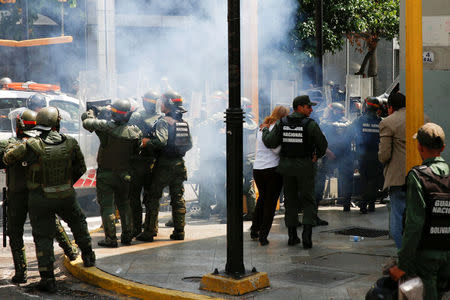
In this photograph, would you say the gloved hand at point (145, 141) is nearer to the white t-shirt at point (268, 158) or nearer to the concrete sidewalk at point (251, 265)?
the concrete sidewalk at point (251, 265)

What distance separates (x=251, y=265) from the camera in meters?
7.18

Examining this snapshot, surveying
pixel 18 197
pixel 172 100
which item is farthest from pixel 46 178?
pixel 172 100

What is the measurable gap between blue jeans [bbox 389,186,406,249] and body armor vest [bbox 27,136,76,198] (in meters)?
3.12

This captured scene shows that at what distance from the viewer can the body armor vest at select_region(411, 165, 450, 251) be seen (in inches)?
158

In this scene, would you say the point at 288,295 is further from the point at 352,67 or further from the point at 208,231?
the point at 352,67

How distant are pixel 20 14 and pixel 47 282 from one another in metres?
15.8

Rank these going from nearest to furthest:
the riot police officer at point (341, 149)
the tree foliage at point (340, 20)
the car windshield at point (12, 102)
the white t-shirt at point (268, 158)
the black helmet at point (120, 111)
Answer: the black helmet at point (120, 111) → the white t-shirt at point (268, 158) → the riot police officer at point (341, 149) → the car windshield at point (12, 102) → the tree foliage at point (340, 20)

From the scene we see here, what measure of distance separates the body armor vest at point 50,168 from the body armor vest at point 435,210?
11.6 ft

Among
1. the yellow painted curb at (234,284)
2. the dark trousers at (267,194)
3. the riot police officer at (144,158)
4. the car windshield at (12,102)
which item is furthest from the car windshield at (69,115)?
the yellow painted curb at (234,284)

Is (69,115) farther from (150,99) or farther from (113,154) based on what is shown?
(113,154)

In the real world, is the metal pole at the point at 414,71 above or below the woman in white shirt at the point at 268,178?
above

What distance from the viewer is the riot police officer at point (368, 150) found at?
1049 cm

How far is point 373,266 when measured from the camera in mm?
7117

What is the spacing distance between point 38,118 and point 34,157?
1.18ft
